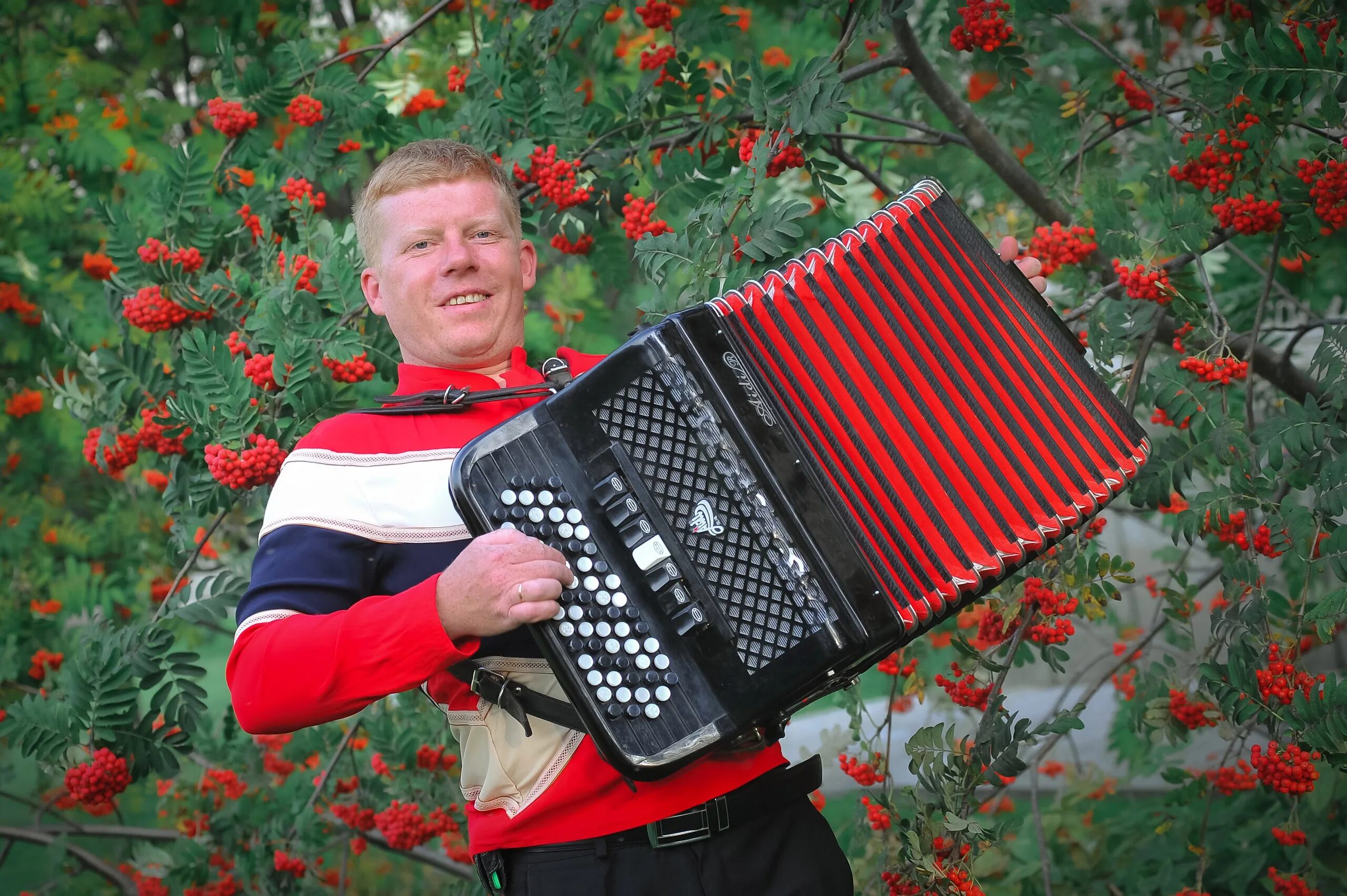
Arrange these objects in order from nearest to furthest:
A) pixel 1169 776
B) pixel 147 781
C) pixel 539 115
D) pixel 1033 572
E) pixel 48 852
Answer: pixel 1033 572 → pixel 539 115 → pixel 1169 776 → pixel 48 852 → pixel 147 781

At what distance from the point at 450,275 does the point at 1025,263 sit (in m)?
1.00

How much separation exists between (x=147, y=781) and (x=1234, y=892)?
371 centimetres

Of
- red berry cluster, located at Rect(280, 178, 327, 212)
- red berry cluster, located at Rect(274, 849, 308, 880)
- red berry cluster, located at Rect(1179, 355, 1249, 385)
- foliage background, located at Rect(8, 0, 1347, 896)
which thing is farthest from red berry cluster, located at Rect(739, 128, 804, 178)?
red berry cluster, located at Rect(274, 849, 308, 880)

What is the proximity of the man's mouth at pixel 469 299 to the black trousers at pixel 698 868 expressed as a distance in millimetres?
878

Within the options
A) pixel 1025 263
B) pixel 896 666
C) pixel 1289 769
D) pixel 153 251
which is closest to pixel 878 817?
pixel 896 666

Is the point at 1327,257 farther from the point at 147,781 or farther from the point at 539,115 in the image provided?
the point at 147,781

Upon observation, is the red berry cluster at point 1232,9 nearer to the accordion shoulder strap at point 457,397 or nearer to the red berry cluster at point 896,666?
the red berry cluster at point 896,666

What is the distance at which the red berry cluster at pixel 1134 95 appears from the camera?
3.01 metres

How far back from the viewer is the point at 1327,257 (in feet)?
12.1

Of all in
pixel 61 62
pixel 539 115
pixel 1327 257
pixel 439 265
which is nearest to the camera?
pixel 439 265

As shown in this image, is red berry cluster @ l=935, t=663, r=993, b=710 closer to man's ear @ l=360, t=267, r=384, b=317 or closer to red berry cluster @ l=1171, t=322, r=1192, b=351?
red berry cluster @ l=1171, t=322, r=1192, b=351

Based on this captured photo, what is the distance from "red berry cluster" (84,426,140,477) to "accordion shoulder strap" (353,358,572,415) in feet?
3.53

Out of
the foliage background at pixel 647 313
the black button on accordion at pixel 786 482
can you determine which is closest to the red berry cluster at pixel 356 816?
the foliage background at pixel 647 313

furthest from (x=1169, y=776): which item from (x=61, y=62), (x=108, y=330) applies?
(x=61, y=62)
